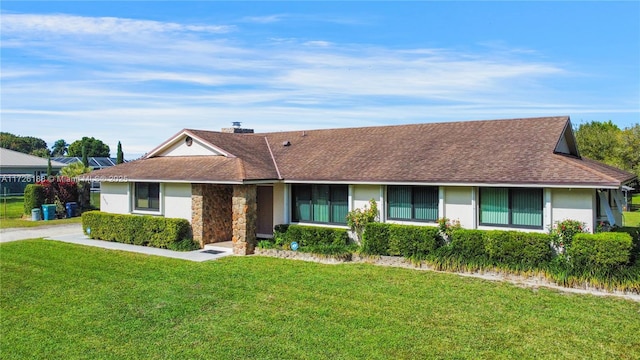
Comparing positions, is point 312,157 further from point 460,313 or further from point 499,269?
point 460,313

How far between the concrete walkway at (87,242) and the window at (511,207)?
8.88 metres

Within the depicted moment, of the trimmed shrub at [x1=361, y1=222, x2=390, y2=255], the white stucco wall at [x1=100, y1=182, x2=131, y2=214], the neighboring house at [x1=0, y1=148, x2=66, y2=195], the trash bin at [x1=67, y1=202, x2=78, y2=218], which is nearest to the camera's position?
the trimmed shrub at [x1=361, y1=222, x2=390, y2=255]

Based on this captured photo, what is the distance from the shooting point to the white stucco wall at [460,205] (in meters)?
14.4

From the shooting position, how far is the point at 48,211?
2658cm

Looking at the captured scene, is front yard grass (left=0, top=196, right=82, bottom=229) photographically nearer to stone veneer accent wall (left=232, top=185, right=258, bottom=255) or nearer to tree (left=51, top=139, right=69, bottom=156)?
stone veneer accent wall (left=232, top=185, right=258, bottom=255)

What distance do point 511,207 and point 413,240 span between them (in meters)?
3.10

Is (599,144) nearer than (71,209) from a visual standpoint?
No

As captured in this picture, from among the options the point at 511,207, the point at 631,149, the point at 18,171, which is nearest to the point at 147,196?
the point at 511,207

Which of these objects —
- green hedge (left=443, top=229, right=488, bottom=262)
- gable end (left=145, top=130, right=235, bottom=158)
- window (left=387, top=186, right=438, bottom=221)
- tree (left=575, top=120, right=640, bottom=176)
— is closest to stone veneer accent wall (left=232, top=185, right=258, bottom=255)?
gable end (left=145, top=130, right=235, bottom=158)

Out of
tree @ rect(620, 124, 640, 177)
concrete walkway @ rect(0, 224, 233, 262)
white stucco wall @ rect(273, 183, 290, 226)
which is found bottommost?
concrete walkway @ rect(0, 224, 233, 262)

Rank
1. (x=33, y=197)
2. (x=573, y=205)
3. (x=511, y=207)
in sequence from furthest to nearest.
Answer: (x=33, y=197), (x=511, y=207), (x=573, y=205)

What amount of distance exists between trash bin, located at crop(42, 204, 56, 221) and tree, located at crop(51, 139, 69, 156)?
92.2 meters

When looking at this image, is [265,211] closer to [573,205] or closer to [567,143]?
[573,205]

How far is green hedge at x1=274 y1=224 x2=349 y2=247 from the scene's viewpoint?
1611 centimetres
